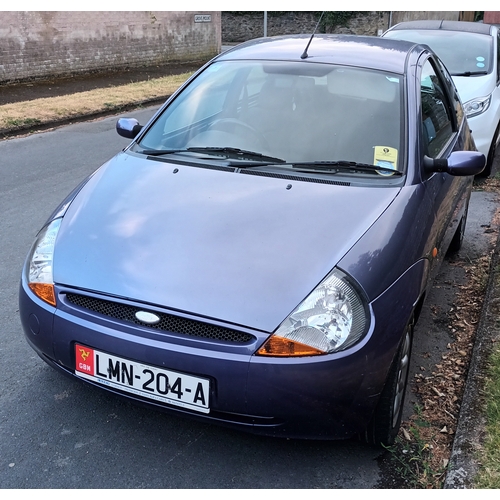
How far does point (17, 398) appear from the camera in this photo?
296cm

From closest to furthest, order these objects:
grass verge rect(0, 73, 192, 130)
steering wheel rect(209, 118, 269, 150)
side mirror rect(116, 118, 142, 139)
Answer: steering wheel rect(209, 118, 269, 150) < side mirror rect(116, 118, 142, 139) < grass verge rect(0, 73, 192, 130)

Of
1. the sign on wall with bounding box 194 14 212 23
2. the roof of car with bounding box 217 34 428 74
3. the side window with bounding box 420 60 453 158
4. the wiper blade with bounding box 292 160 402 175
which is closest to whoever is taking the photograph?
the wiper blade with bounding box 292 160 402 175

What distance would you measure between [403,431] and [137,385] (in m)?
1.25

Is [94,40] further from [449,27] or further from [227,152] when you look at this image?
[227,152]

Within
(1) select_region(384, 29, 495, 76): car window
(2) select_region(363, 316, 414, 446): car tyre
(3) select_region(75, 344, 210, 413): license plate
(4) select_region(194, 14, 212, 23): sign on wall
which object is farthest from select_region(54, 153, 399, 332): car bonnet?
(4) select_region(194, 14, 212, 23): sign on wall

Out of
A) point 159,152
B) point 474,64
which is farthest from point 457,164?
point 474,64

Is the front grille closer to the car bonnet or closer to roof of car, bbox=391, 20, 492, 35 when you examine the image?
Result: the car bonnet

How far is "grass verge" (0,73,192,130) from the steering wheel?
255 inches

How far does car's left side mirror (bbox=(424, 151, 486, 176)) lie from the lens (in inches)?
125

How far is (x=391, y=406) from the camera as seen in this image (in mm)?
2537

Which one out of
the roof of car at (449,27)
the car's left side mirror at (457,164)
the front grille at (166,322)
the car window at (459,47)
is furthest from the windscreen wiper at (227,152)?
the roof of car at (449,27)

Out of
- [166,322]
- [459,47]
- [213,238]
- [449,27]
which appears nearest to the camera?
[166,322]

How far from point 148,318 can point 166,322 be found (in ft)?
0.23

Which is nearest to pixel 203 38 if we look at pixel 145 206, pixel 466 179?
pixel 466 179
